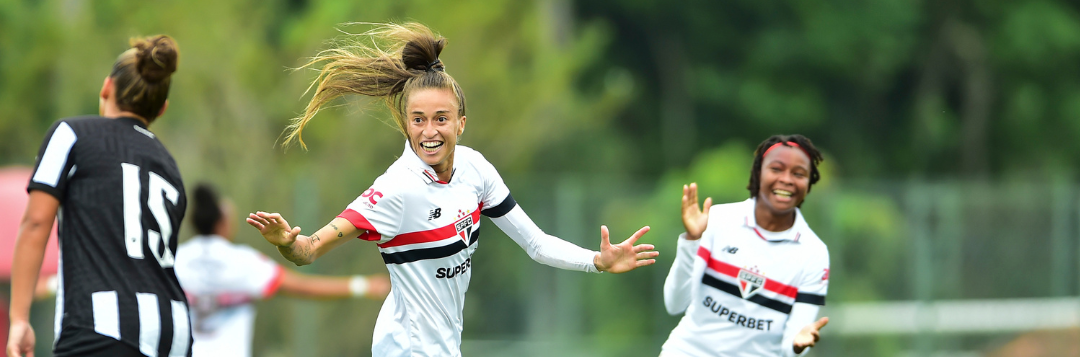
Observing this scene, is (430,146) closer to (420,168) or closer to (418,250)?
(420,168)

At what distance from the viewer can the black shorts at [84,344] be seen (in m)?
3.85

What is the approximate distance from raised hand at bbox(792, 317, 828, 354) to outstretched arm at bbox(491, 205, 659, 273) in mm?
738

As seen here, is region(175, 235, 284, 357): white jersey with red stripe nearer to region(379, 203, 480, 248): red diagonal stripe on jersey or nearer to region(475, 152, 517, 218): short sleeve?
region(475, 152, 517, 218): short sleeve

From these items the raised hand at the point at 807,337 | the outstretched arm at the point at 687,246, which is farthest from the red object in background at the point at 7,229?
the raised hand at the point at 807,337

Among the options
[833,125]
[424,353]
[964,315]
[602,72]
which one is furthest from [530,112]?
[833,125]

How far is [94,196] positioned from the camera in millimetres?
3920

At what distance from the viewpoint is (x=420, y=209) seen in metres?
4.31

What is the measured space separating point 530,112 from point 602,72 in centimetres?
1270

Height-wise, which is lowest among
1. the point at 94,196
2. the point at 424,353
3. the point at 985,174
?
the point at 424,353

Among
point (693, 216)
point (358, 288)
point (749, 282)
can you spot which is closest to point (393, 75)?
point (693, 216)

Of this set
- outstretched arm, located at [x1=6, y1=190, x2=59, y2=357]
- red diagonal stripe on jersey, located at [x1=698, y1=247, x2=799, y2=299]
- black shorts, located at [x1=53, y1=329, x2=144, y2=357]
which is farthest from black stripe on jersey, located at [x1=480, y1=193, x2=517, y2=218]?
outstretched arm, located at [x1=6, y1=190, x2=59, y2=357]

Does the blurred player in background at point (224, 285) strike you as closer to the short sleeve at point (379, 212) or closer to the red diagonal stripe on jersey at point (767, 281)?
the red diagonal stripe on jersey at point (767, 281)

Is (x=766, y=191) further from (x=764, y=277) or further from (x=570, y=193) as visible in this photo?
(x=570, y=193)

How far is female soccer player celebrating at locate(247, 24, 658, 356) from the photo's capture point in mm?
4277
